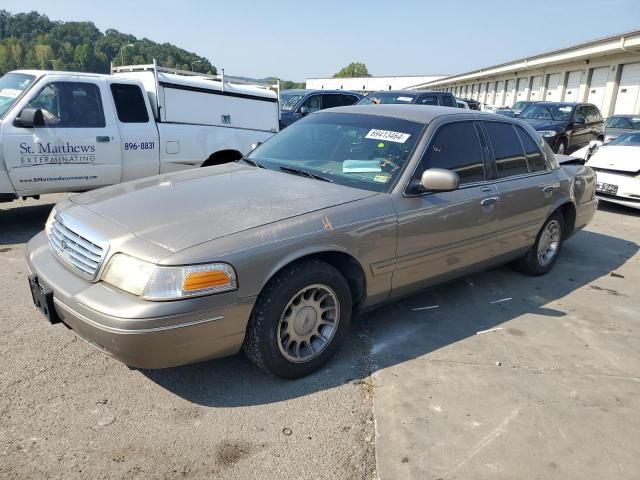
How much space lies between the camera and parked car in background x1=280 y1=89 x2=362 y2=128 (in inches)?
519

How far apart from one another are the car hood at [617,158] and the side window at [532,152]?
4.86 metres

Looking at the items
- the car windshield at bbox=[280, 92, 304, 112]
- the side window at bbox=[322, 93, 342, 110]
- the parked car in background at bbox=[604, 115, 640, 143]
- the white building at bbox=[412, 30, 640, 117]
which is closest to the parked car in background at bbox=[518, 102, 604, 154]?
the parked car in background at bbox=[604, 115, 640, 143]

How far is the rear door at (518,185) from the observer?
4387mm

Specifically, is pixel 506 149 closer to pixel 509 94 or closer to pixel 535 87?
pixel 535 87

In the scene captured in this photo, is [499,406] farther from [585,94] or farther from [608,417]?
[585,94]

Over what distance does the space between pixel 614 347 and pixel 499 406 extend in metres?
1.52

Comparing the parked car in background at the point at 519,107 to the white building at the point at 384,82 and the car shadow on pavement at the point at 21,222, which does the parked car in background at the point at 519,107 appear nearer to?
the car shadow on pavement at the point at 21,222

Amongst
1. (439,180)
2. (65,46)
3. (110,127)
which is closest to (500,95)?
(110,127)

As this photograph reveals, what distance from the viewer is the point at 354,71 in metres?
138

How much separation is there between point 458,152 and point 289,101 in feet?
35.9

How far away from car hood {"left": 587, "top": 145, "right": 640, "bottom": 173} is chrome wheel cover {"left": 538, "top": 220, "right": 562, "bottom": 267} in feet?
14.4

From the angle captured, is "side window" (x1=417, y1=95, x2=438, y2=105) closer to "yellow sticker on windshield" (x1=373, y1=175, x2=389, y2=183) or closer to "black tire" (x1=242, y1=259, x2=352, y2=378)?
"yellow sticker on windshield" (x1=373, y1=175, x2=389, y2=183)

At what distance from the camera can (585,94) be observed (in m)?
29.4

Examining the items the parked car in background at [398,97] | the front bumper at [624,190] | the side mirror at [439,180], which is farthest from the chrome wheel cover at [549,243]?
the parked car in background at [398,97]
